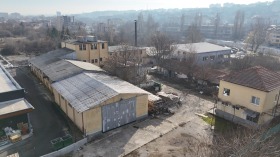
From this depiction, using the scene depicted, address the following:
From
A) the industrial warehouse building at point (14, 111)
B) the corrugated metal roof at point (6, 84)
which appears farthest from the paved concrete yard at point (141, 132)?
the corrugated metal roof at point (6, 84)

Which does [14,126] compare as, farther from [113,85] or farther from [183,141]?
[183,141]

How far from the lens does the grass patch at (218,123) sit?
21.8 meters

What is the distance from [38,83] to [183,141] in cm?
2484

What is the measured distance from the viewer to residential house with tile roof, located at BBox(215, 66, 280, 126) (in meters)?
20.7

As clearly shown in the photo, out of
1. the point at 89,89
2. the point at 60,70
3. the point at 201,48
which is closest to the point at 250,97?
the point at 89,89

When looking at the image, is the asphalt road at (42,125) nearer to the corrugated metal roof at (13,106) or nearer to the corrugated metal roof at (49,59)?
the corrugated metal roof at (13,106)

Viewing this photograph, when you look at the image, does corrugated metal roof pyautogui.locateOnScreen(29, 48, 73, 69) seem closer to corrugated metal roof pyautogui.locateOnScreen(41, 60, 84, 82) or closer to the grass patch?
corrugated metal roof pyautogui.locateOnScreen(41, 60, 84, 82)

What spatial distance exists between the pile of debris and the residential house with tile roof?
487 centimetres

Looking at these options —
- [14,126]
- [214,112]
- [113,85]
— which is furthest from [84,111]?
[214,112]

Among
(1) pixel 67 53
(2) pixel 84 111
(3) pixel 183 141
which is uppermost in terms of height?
(1) pixel 67 53

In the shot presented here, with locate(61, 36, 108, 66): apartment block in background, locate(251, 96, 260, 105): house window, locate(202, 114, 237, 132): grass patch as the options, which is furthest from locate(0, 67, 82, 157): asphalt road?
locate(251, 96, 260, 105): house window

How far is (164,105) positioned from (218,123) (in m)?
5.86

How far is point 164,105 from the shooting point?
25281 mm

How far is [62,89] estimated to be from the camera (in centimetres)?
2408
